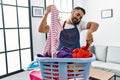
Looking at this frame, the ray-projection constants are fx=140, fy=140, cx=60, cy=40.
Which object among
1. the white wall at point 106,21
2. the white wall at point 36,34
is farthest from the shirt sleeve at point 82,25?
the white wall at point 106,21

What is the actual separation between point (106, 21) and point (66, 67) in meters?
3.55

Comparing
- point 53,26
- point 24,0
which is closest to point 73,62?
point 53,26

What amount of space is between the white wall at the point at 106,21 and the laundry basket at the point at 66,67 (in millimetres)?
3377

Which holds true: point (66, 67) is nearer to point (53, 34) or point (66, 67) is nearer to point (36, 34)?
point (53, 34)

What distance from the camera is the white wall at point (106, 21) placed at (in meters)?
3.69

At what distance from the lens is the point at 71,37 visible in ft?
3.22

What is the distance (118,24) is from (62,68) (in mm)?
3444

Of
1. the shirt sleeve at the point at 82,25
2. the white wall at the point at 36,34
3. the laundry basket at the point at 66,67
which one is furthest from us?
the white wall at the point at 36,34

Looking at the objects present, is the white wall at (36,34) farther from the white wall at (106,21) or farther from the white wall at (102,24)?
the white wall at (106,21)

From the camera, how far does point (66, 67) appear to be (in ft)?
2.00

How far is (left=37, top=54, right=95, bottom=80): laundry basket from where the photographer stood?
0.60m

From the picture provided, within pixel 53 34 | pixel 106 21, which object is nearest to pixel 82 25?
pixel 53 34

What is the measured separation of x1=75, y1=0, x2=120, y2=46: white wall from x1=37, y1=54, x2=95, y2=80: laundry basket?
11.1 ft

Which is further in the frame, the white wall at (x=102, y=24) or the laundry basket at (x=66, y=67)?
the white wall at (x=102, y=24)
